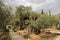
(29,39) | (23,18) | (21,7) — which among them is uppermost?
(21,7)

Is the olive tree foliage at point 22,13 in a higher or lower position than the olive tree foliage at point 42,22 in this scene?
higher

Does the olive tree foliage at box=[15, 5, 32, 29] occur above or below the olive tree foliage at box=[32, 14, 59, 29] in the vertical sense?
above

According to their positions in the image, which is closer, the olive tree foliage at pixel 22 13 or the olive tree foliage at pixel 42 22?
the olive tree foliage at pixel 42 22

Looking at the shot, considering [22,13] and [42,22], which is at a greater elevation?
[22,13]

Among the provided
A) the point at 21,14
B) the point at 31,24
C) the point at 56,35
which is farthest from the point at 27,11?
the point at 56,35

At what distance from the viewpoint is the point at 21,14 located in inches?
1769

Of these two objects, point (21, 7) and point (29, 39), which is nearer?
point (29, 39)

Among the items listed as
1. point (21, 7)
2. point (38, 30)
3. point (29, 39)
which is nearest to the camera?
point (29, 39)

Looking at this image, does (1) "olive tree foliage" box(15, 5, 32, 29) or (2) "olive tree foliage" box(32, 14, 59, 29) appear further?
(1) "olive tree foliage" box(15, 5, 32, 29)

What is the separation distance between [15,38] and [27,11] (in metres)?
19.2

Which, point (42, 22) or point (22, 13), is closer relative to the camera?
point (42, 22)

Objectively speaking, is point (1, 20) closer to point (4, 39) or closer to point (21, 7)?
point (4, 39)

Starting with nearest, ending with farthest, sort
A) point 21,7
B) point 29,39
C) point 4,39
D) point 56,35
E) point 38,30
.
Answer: point 4,39, point 29,39, point 56,35, point 38,30, point 21,7

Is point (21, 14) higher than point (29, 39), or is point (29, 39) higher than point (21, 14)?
point (21, 14)
